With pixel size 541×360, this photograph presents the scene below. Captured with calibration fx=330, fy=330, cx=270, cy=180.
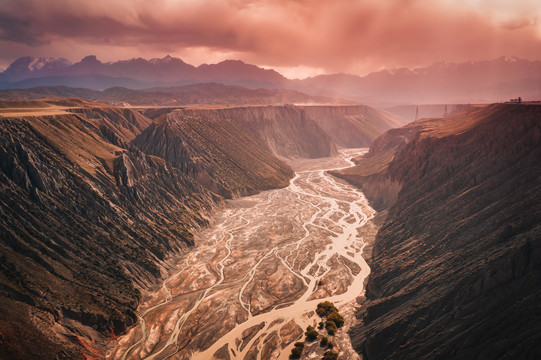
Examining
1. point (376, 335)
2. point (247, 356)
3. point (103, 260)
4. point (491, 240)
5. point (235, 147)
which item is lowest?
point (247, 356)

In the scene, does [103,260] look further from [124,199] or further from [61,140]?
[61,140]

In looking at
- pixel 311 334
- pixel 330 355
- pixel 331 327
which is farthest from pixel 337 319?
pixel 330 355

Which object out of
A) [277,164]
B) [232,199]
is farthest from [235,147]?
[232,199]

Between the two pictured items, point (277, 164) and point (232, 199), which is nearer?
point (232, 199)

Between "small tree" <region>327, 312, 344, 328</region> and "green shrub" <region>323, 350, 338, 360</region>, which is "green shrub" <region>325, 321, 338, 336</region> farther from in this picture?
"green shrub" <region>323, 350, 338, 360</region>

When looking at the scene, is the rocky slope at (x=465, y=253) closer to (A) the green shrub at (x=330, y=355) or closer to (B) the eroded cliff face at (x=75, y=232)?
(A) the green shrub at (x=330, y=355)
